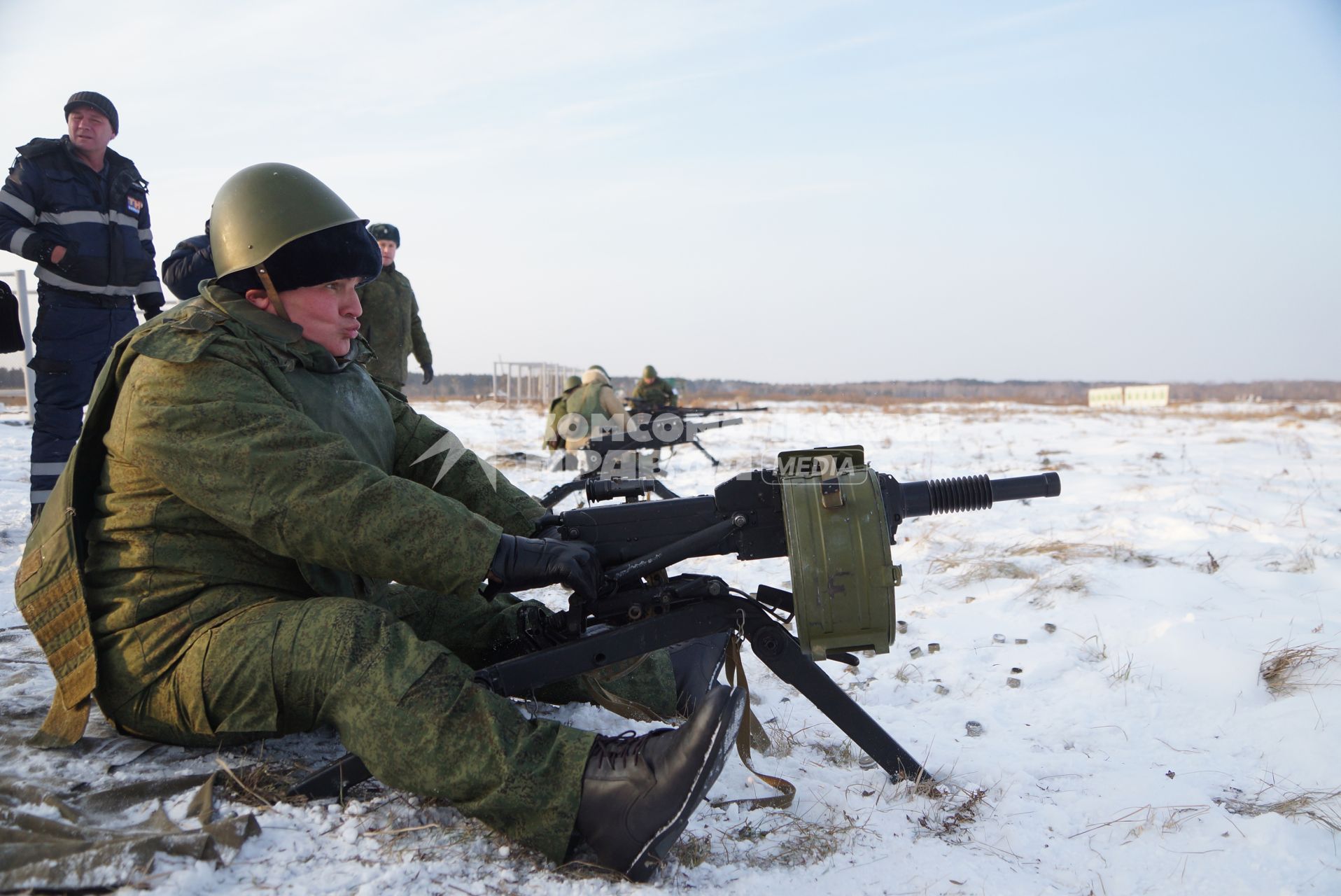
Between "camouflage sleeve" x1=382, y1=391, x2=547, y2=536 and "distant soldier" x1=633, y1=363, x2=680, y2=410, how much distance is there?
10417 millimetres

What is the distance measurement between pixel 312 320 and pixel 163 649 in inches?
35.0

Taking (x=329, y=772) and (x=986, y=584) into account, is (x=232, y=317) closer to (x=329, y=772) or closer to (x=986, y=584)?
(x=329, y=772)

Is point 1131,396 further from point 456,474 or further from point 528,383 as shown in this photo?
Answer: point 456,474

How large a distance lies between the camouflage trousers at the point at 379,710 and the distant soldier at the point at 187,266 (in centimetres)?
339

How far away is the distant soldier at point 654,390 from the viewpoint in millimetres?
13336

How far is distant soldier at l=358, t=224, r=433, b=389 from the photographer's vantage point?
6242 millimetres

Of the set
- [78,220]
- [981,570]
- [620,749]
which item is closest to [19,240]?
[78,220]

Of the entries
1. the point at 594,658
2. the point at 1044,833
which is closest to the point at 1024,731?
the point at 1044,833

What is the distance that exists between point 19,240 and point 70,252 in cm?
22

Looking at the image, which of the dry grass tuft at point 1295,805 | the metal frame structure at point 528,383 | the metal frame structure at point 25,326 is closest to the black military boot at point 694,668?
the dry grass tuft at point 1295,805

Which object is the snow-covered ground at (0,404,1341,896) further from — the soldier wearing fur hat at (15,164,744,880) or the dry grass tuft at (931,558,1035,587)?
the soldier wearing fur hat at (15,164,744,880)

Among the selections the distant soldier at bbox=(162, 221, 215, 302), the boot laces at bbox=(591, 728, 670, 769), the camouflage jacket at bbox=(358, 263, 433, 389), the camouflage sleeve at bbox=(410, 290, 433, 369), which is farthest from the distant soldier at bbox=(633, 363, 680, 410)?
the boot laces at bbox=(591, 728, 670, 769)

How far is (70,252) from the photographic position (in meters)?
4.68

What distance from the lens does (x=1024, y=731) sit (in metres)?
2.82
